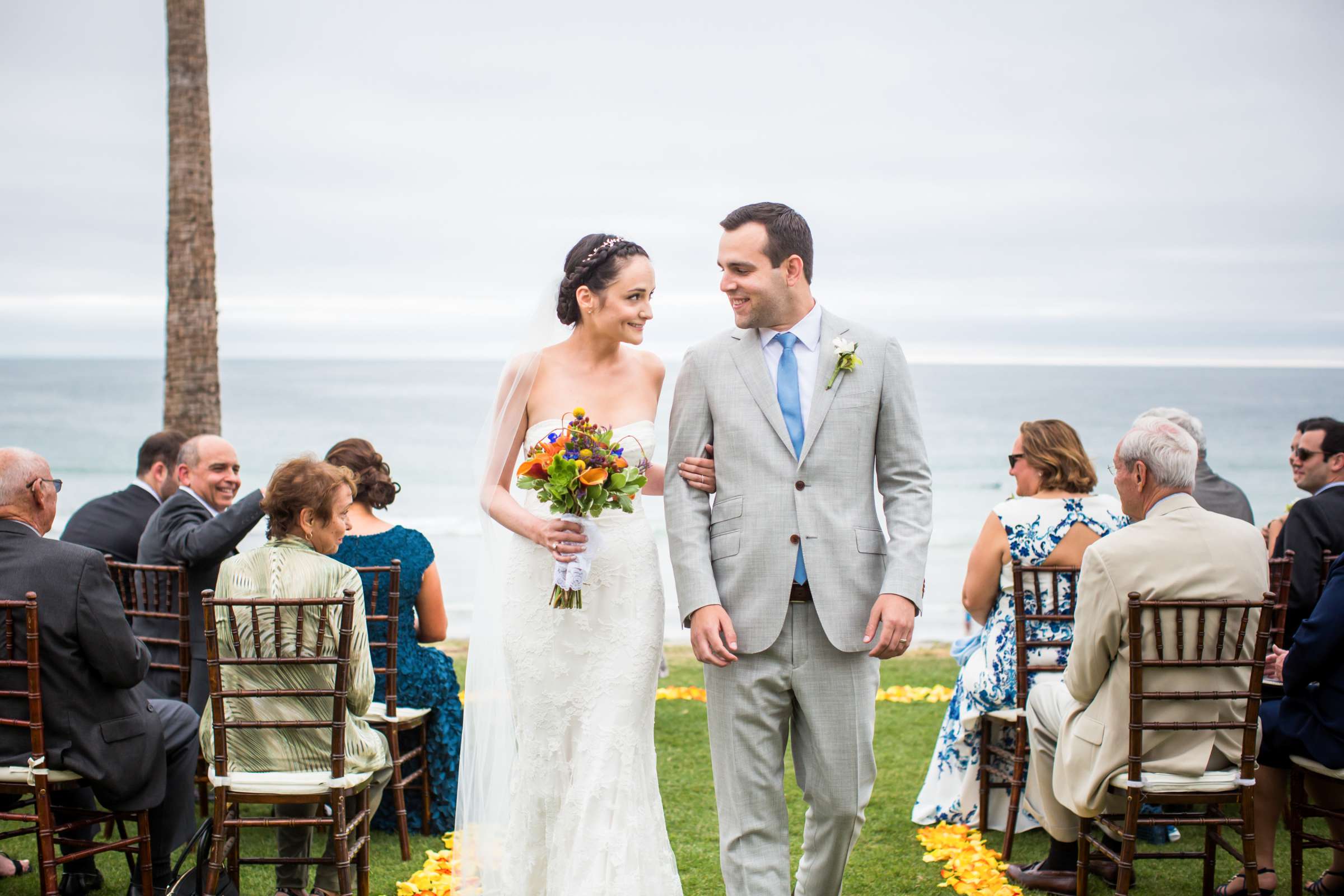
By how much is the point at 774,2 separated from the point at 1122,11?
1112cm

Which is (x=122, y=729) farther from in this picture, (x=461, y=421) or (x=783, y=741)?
(x=461, y=421)

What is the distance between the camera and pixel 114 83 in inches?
1502

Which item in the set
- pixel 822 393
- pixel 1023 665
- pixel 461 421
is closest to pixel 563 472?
pixel 822 393

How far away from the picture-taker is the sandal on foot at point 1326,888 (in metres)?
4.40

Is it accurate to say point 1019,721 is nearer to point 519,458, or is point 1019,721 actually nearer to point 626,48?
point 519,458

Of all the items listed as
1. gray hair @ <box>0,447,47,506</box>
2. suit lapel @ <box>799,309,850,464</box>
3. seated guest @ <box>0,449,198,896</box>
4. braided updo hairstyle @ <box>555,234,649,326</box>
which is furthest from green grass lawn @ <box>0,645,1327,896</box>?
braided updo hairstyle @ <box>555,234,649,326</box>

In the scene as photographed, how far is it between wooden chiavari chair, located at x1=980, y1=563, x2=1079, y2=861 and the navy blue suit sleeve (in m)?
0.97

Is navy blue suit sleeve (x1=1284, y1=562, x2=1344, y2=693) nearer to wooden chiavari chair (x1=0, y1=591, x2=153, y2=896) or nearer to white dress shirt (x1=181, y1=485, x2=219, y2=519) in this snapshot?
wooden chiavari chair (x1=0, y1=591, x2=153, y2=896)

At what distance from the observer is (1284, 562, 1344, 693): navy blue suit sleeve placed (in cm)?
392

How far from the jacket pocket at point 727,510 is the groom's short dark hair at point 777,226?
73cm

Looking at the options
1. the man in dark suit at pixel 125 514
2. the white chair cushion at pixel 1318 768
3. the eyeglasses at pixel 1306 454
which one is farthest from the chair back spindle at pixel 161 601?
the eyeglasses at pixel 1306 454

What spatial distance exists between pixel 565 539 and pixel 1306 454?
436cm

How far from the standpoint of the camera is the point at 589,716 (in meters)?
3.80

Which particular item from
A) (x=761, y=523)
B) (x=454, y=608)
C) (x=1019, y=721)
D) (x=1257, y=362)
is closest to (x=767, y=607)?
(x=761, y=523)
